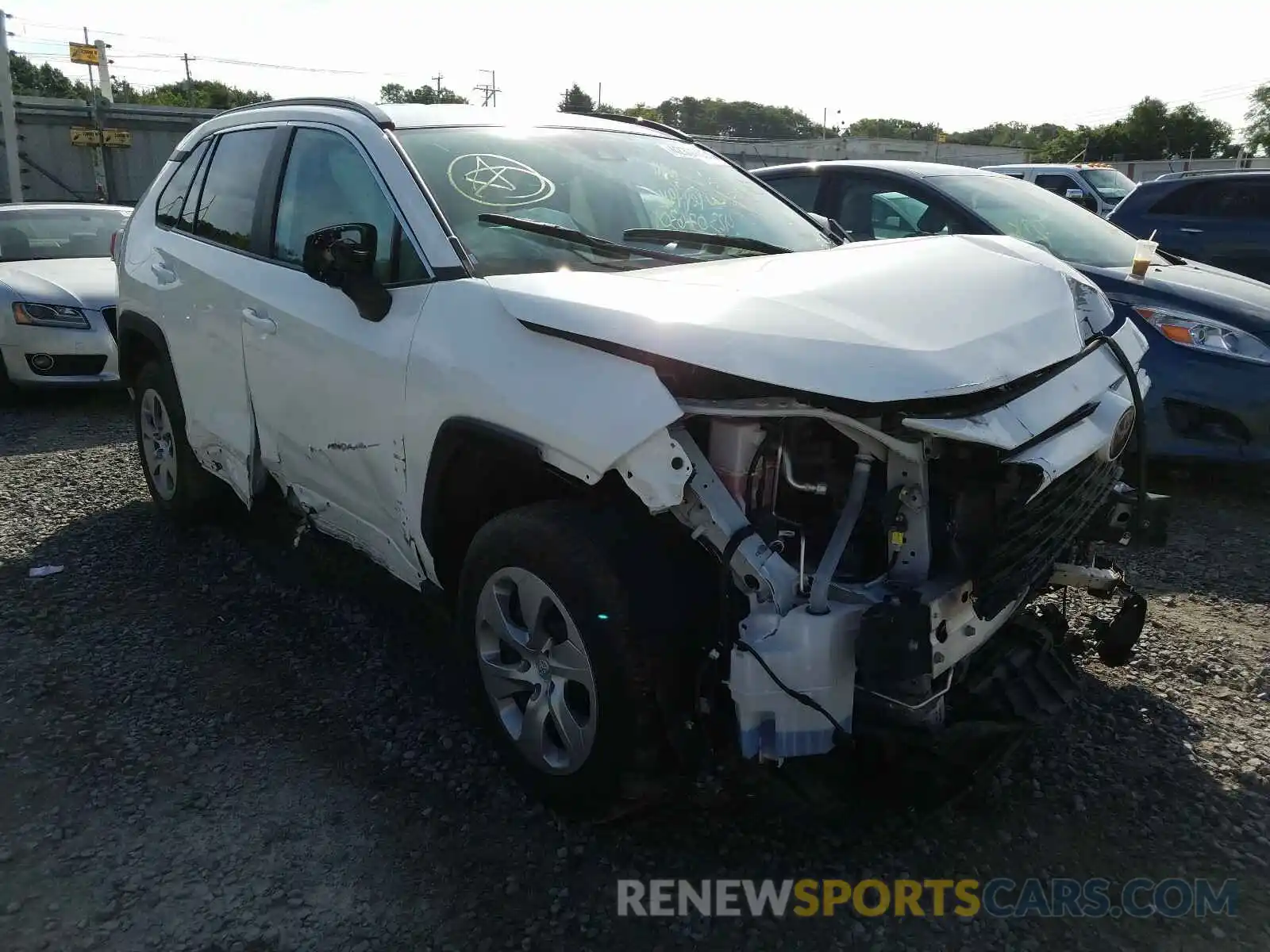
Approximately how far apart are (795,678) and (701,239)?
1679mm

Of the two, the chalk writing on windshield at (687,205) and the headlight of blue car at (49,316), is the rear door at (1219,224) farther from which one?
the headlight of blue car at (49,316)

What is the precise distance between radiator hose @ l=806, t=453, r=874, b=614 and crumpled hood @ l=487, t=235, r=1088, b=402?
26cm

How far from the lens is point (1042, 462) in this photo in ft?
7.31

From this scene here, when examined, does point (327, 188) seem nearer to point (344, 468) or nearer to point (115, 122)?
point (344, 468)

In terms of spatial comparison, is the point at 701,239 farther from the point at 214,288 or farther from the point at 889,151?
the point at 889,151

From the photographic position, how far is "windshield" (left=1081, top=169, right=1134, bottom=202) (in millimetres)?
15125

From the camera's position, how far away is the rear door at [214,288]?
395cm

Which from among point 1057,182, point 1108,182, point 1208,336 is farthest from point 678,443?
point 1108,182

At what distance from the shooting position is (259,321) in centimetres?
364

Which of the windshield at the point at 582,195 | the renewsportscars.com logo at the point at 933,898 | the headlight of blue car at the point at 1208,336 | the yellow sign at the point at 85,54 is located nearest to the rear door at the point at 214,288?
the windshield at the point at 582,195

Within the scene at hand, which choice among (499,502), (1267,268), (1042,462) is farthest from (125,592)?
(1267,268)

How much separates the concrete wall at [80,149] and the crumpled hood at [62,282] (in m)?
25.6

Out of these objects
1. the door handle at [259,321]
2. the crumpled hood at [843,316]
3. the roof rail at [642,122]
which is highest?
the roof rail at [642,122]

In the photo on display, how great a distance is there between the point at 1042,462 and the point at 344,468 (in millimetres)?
2160
